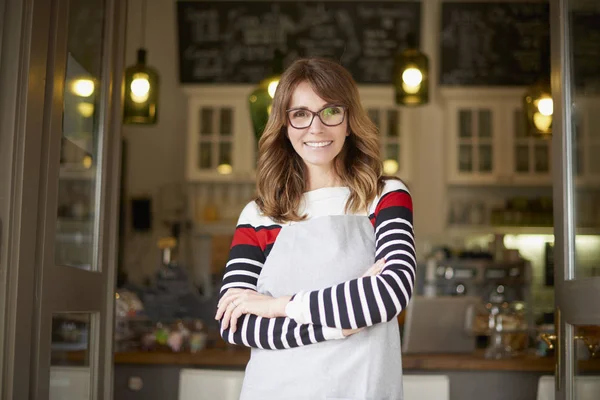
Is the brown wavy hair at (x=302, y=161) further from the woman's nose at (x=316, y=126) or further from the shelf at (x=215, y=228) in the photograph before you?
the shelf at (x=215, y=228)

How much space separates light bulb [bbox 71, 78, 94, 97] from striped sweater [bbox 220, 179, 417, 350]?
0.67 metres

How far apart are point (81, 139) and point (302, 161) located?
722 mm

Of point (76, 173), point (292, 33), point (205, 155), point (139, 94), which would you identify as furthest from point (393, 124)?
point (76, 173)

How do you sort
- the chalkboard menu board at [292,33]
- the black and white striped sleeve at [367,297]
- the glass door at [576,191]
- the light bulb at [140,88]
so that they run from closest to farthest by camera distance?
the black and white striped sleeve at [367,297], the glass door at [576,191], the light bulb at [140,88], the chalkboard menu board at [292,33]

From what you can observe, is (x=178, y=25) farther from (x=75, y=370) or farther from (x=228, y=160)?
(x=75, y=370)

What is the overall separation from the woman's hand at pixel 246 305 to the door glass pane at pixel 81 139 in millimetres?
506

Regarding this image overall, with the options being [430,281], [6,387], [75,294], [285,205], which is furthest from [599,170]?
[430,281]

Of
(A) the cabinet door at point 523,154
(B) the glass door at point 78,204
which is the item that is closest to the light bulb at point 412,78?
(B) the glass door at point 78,204

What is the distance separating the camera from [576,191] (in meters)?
2.33

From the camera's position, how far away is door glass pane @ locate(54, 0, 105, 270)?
2.11 metres

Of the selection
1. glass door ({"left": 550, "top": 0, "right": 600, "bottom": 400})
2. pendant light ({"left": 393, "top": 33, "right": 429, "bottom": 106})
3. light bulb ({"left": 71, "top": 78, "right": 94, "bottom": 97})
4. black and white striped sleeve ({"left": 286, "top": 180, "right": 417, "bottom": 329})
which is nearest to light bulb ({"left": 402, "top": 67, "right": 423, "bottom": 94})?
pendant light ({"left": 393, "top": 33, "right": 429, "bottom": 106})

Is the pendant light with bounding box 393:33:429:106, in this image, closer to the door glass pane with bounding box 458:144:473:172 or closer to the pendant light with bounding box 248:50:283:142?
the pendant light with bounding box 248:50:283:142

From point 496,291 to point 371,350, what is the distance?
5133 mm

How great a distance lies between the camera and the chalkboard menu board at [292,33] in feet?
21.5
